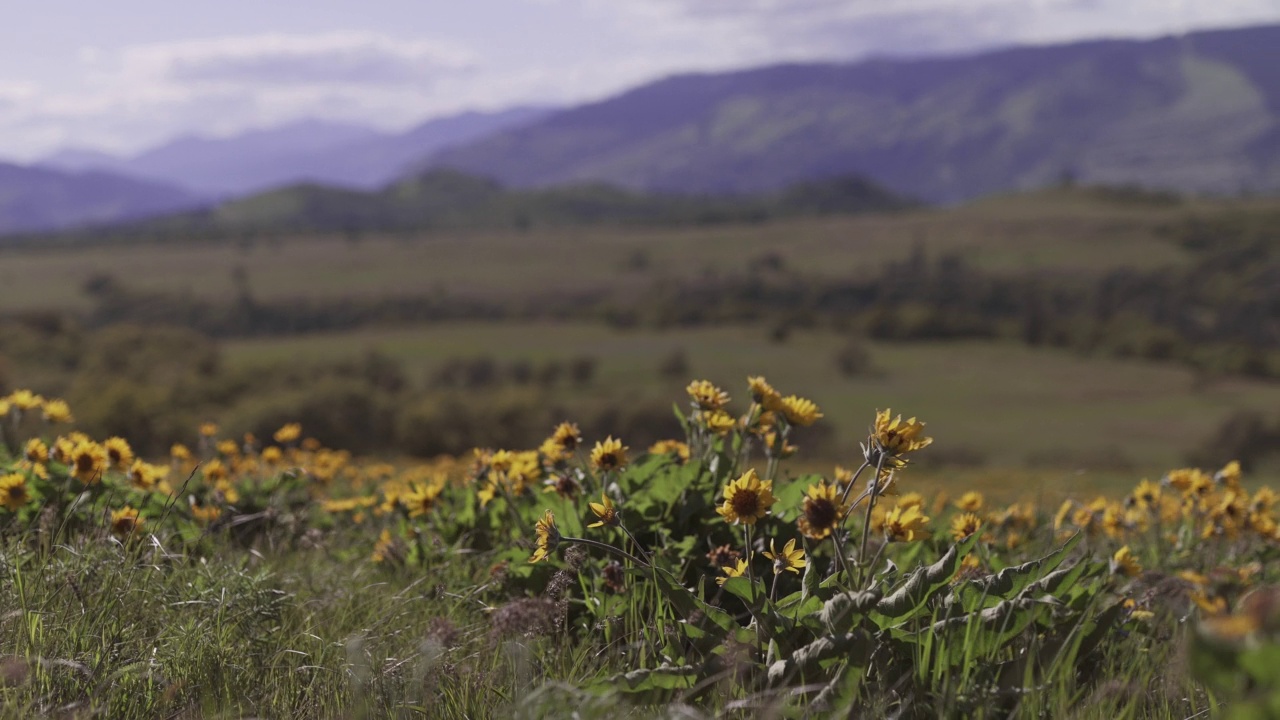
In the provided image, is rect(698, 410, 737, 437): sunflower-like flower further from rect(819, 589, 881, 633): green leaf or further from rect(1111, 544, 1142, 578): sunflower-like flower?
rect(1111, 544, 1142, 578): sunflower-like flower

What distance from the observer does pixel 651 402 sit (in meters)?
24.3

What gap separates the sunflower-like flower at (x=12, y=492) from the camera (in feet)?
10.6

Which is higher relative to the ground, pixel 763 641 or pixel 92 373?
pixel 763 641

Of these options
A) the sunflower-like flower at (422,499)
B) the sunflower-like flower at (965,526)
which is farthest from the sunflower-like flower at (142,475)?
the sunflower-like flower at (965,526)

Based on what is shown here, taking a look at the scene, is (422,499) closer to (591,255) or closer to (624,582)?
(624,582)

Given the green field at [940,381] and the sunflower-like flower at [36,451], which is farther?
the green field at [940,381]

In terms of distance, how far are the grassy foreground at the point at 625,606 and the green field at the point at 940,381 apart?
1838 cm

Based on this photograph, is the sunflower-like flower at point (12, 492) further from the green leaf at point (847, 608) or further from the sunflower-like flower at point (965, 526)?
the sunflower-like flower at point (965, 526)

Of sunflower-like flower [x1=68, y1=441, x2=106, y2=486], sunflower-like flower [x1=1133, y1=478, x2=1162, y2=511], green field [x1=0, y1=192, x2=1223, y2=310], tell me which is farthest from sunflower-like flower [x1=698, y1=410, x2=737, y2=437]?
green field [x1=0, y1=192, x2=1223, y2=310]

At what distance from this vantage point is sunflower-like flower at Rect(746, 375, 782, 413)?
10.5 ft

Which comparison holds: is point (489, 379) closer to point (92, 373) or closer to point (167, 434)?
point (92, 373)

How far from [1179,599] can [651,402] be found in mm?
20859

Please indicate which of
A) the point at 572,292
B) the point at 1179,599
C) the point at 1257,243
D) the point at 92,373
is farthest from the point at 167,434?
the point at 1257,243

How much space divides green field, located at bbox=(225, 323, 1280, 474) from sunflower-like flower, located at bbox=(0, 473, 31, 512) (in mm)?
19557
